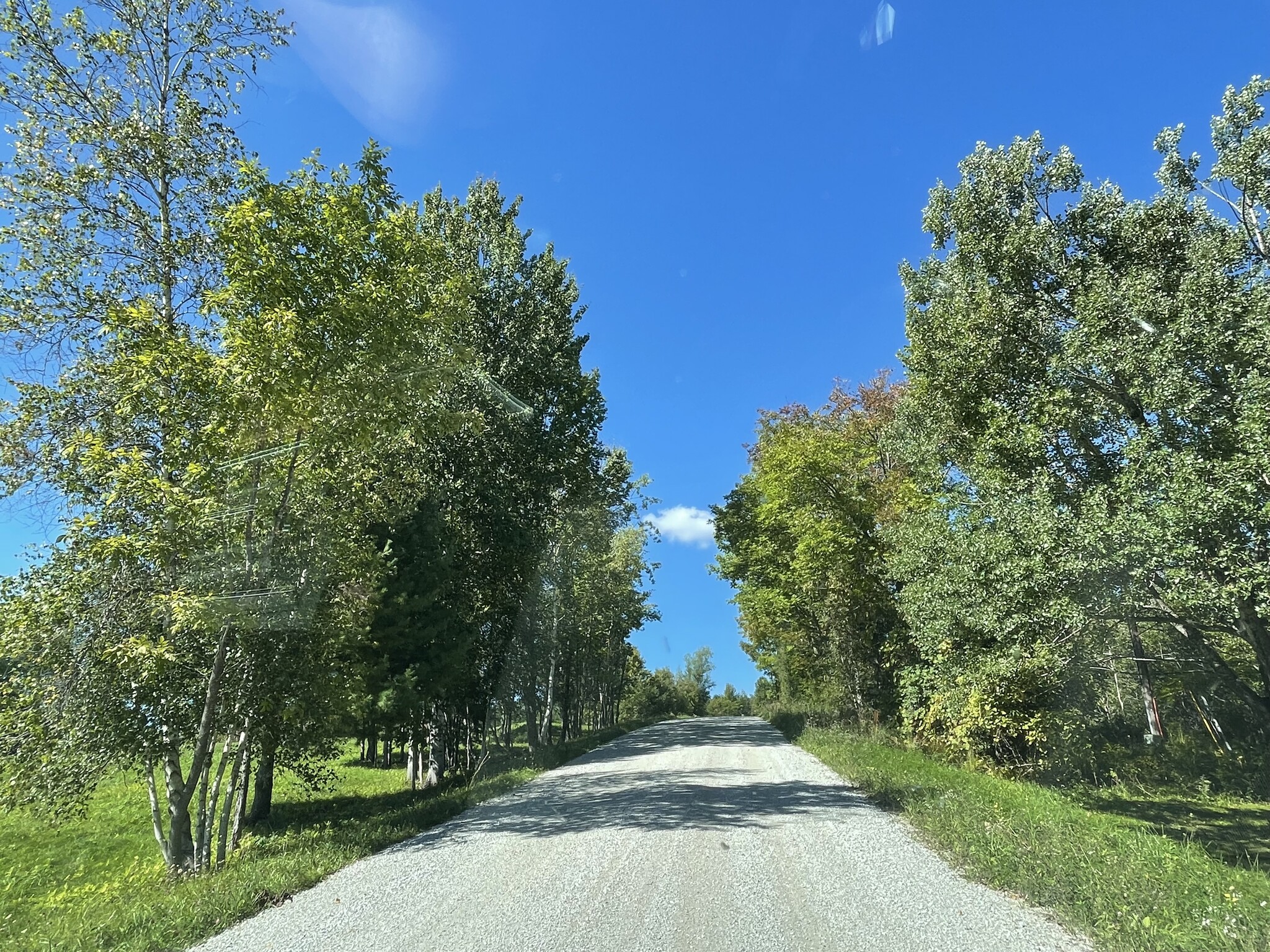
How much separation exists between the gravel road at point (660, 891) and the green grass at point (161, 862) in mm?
416

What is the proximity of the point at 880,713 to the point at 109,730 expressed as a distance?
81.5 feet

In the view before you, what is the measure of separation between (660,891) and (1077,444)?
33.6ft

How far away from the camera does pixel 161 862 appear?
9.95m

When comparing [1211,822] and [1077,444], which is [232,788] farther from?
[1211,822]

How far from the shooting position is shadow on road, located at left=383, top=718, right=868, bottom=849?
8555 millimetres

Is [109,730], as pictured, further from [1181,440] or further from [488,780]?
[1181,440]

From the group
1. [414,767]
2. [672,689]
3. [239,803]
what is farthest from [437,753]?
[672,689]

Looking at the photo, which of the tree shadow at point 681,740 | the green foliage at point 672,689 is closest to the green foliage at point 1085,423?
the tree shadow at point 681,740

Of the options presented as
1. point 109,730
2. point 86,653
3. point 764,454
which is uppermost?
point 764,454

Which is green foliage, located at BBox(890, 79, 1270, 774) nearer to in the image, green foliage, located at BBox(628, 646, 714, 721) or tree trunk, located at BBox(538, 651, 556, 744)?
tree trunk, located at BBox(538, 651, 556, 744)

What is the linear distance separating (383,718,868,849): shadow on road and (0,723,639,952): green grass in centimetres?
77

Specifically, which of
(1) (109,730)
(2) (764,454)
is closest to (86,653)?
(1) (109,730)

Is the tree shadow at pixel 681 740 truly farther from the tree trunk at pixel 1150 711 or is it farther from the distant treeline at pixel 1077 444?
the tree trunk at pixel 1150 711

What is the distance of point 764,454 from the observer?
2678cm
